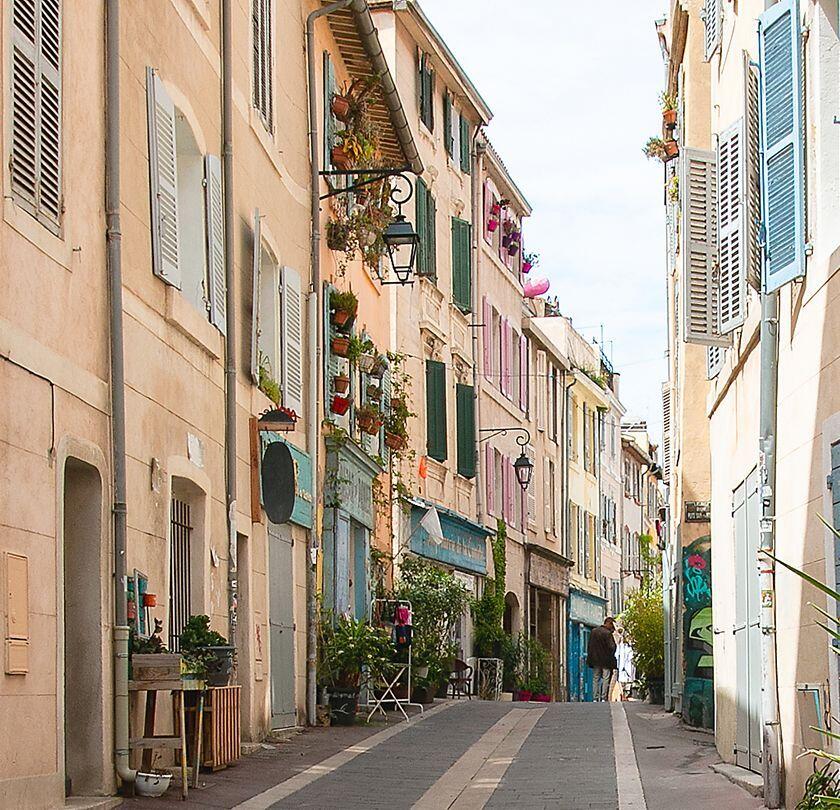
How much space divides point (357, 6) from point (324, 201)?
2.35m

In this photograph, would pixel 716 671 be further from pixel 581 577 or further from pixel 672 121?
pixel 581 577

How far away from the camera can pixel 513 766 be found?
14680mm

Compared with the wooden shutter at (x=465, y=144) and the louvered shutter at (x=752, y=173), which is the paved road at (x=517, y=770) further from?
the wooden shutter at (x=465, y=144)

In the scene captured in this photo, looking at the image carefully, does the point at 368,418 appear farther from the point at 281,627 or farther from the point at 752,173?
the point at 752,173

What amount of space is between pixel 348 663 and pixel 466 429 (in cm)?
1337

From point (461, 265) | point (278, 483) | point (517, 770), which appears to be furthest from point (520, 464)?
point (517, 770)

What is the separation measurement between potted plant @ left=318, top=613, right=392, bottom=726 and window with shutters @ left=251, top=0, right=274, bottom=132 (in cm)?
571

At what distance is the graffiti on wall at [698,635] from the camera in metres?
19.7

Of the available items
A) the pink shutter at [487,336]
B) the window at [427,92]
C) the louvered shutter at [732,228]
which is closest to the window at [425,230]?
the window at [427,92]

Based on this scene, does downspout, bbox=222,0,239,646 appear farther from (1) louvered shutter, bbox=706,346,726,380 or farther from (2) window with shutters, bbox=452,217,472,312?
(2) window with shutters, bbox=452,217,472,312

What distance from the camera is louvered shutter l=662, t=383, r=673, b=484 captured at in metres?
27.1

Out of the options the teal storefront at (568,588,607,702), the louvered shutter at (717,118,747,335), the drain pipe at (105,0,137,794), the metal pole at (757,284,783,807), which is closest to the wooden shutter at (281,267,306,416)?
the louvered shutter at (717,118,747,335)

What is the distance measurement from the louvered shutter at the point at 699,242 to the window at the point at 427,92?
16077 mm

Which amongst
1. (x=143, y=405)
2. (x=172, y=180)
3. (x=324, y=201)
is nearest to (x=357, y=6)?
(x=324, y=201)
